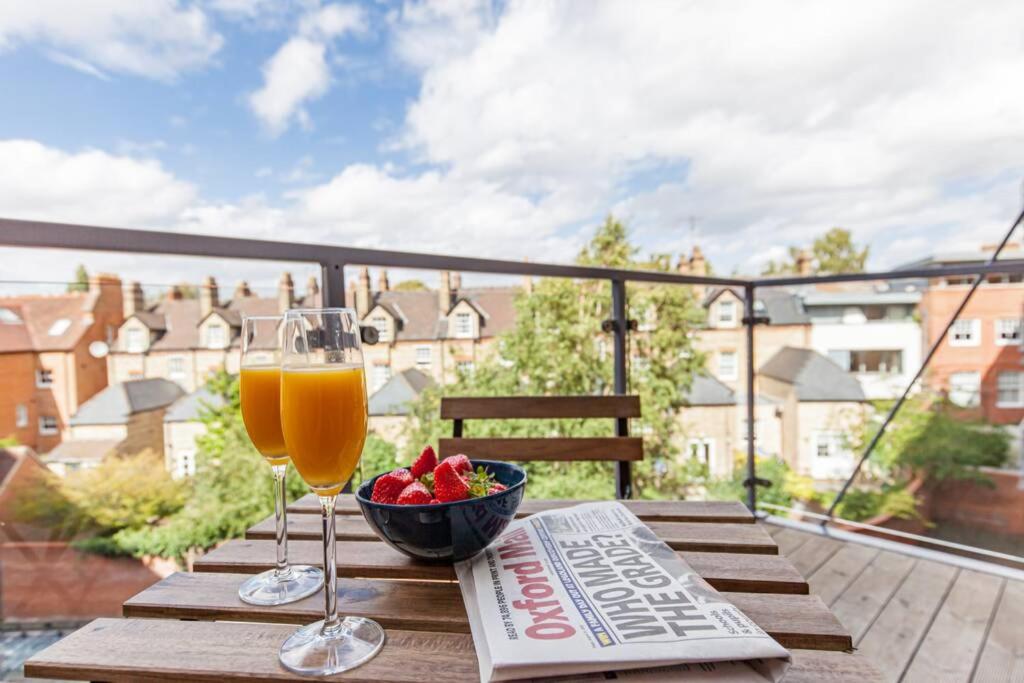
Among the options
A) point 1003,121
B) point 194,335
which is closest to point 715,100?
point 1003,121

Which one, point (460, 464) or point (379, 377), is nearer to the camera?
point (460, 464)

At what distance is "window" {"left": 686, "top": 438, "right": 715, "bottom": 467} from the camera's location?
3.61m

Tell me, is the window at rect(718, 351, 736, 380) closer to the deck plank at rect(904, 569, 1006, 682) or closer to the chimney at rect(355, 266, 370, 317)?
the deck plank at rect(904, 569, 1006, 682)

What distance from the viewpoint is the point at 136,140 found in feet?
136

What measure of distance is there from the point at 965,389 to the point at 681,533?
8.35 feet

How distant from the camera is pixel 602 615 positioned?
48cm

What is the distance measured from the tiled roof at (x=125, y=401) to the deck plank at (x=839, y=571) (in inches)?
92.8

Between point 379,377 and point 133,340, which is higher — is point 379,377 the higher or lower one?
the lower one

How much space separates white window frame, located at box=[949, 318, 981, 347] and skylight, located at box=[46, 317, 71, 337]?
10.0 ft

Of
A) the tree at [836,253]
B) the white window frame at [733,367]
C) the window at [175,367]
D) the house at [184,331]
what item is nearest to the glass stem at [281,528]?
the house at [184,331]

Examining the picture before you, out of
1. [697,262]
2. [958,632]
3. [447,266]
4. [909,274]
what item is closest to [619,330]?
→ [447,266]

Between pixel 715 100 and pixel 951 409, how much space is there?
29.6 metres

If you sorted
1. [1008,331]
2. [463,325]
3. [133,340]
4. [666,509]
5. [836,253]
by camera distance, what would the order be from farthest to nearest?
[836,253], [463,325], [1008,331], [133,340], [666,509]

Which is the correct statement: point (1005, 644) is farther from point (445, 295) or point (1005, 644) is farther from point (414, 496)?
point (445, 295)
